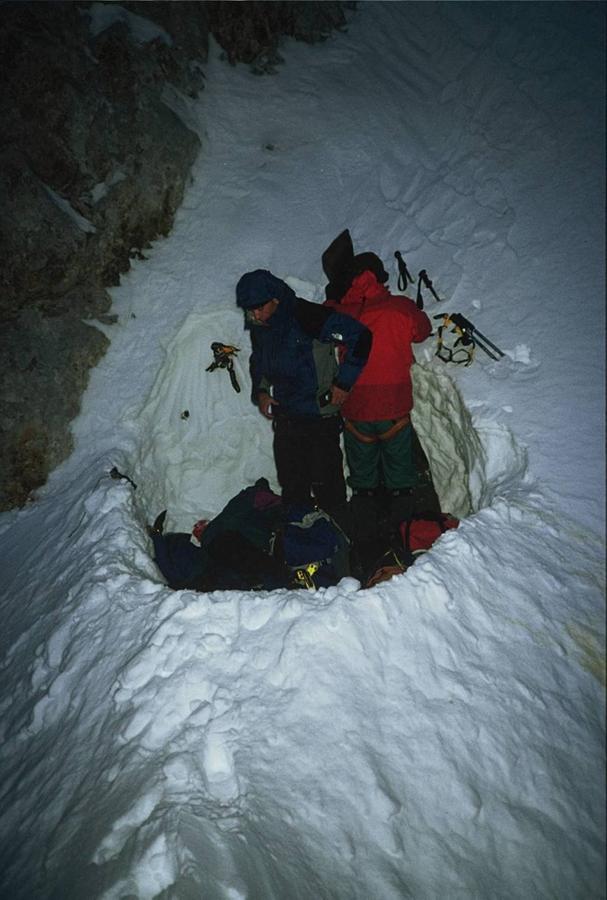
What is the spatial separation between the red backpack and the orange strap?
0.88m

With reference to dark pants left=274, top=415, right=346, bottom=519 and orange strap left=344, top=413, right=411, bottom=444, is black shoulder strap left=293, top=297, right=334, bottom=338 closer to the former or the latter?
dark pants left=274, top=415, right=346, bottom=519

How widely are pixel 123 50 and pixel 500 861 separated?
7830 millimetres

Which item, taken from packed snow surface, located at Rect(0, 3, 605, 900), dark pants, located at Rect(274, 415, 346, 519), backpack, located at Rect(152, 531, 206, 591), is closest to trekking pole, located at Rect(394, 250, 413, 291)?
packed snow surface, located at Rect(0, 3, 605, 900)

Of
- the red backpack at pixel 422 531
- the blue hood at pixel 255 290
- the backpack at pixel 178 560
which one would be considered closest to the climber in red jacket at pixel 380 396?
the red backpack at pixel 422 531

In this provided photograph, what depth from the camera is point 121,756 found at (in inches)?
91.6

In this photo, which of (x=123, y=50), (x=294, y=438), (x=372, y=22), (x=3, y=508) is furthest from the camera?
(x=372, y=22)

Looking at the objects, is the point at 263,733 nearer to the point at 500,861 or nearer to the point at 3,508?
the point at 500,861

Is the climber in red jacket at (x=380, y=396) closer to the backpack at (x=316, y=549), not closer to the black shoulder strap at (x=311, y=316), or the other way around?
the black shoulder strap at (x=311, y=316)

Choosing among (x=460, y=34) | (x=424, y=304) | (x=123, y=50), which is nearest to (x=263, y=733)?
(x=424, y=304)

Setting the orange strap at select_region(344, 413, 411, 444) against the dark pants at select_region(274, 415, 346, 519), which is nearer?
the orange strap at select_region(344, 413, 411, 444)

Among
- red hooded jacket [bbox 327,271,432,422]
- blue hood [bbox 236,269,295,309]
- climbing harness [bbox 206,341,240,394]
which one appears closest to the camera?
blue hood [bbox 236,269,295,309]

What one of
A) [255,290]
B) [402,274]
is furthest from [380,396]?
[255,290]

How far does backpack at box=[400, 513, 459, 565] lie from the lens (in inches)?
171

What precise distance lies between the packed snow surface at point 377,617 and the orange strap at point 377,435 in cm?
32
